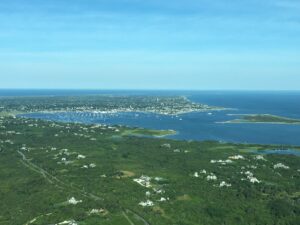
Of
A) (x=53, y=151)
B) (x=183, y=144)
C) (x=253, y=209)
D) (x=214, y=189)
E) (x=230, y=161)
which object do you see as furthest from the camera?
(x=183, y=144)

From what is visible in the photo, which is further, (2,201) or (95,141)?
(95,141)

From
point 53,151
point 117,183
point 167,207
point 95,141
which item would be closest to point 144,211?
point 167,207

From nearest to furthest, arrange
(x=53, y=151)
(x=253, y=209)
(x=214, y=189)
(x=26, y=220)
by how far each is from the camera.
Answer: (x=26, y=220) → (x=253, y=209) → (x=214, y=189) → (x=53, y=151)

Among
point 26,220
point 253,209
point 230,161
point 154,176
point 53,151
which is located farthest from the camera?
point 53,151

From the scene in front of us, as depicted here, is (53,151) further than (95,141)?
No

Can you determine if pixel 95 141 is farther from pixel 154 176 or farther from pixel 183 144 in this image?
pixel 154 176

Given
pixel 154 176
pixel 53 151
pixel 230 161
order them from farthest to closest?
1. pixel 53 151
2. pixel 230 161
3. pixel 154 176

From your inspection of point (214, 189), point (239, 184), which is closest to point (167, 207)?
point (214, 189)

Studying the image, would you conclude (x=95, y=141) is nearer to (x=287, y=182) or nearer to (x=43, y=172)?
(x=43, y=172)
